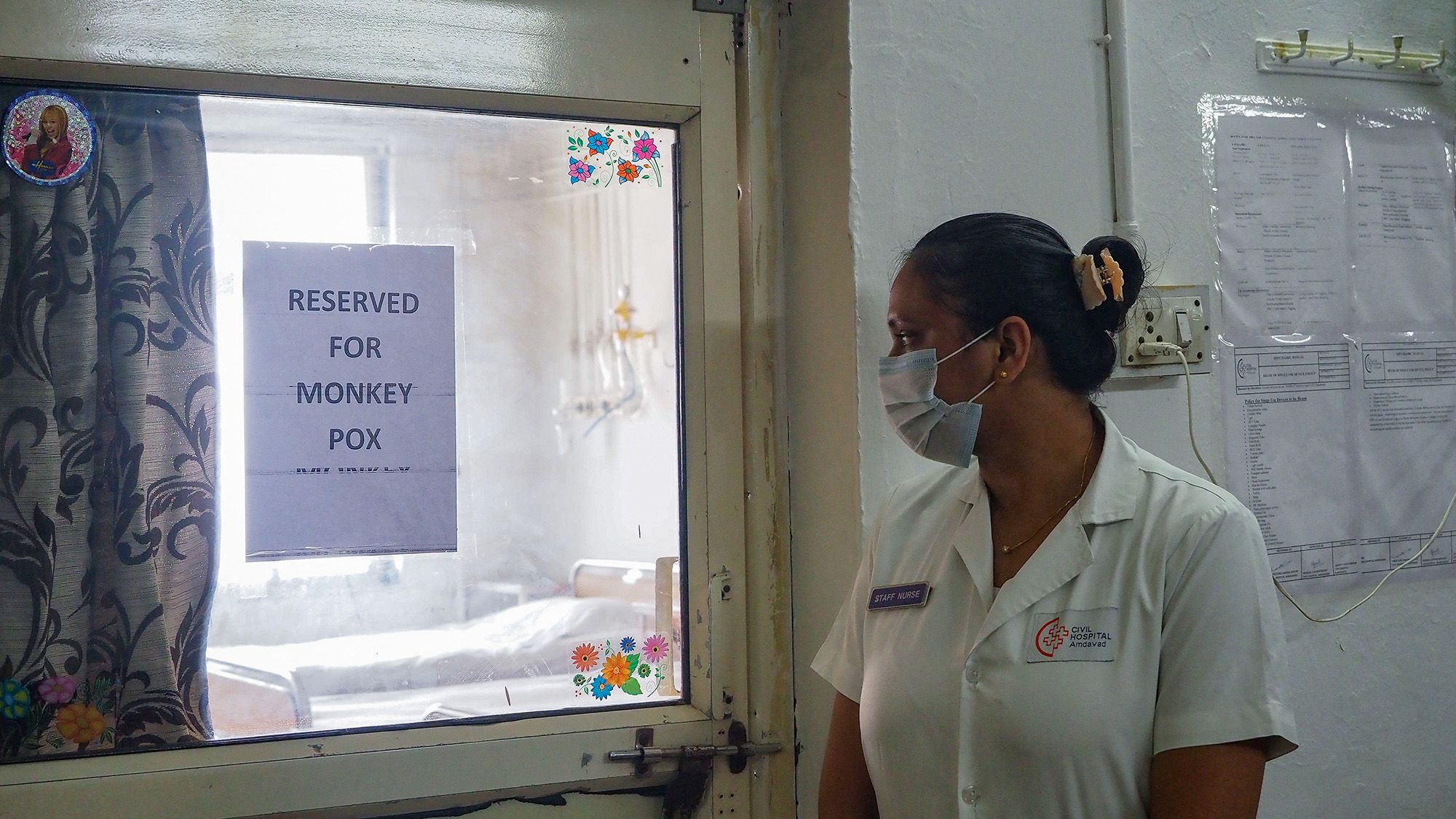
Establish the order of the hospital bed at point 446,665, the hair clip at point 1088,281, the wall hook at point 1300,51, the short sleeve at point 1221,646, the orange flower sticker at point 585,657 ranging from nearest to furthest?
the short sleeve at point 1221,646
the hair clip at point 1088,281
the hospital bed at point 446,665
the orange flower sticker at point 585,657
the wall hook at point 1300,51

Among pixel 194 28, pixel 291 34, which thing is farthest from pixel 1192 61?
pixel 194 28

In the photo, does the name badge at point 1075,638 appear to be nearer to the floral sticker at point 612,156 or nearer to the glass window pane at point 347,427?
the glass window pane at point 347,427

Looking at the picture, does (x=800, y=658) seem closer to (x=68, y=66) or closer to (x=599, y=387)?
(x=599, y=387)

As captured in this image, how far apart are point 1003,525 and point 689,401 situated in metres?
0.54

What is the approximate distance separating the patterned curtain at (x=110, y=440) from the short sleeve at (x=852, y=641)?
0.83 meters

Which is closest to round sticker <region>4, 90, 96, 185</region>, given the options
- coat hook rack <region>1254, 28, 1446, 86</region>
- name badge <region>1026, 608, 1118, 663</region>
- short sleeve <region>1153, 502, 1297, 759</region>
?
name badge <region>1026, 608, 1118, 663</region>

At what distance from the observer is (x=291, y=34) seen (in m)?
1.37

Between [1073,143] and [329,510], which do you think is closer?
[329,510]

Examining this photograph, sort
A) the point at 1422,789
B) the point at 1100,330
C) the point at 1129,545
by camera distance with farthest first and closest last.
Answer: the point at 1422,789 < the point at 1100,330 < the point at 1129,545

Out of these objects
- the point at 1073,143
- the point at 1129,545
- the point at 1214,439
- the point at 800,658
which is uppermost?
the point at 1073,143

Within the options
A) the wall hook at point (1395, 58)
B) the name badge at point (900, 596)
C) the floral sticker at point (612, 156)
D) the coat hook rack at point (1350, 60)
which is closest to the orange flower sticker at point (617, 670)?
the name badge at point (900, 596)

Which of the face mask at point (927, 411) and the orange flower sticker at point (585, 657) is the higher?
the face mask at point (927, 411)

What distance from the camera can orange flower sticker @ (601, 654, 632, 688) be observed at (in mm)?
1504

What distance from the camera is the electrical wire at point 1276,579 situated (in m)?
1.50
